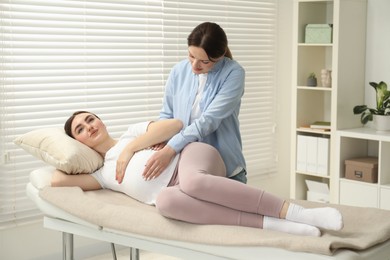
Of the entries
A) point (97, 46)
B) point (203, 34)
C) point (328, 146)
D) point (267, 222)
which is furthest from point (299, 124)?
point (267, 222)

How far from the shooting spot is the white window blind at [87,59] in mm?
3199

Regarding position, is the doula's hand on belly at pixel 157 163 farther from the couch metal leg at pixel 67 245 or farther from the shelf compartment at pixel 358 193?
the shelf compartment at pixel 358 193

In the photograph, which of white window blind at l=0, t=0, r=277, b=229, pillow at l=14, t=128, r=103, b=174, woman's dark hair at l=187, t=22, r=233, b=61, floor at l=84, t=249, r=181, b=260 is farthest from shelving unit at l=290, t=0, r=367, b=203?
pillow at l=14, t=128, r=103, b=174

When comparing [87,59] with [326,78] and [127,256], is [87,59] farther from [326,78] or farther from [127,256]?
[326,78]

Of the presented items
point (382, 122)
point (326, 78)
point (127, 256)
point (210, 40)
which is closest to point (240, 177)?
point (210, 40)

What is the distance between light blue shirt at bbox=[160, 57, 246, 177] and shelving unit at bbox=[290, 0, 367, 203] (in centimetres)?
142

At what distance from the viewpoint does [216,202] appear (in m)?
2.27

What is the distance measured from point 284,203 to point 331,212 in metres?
0.17

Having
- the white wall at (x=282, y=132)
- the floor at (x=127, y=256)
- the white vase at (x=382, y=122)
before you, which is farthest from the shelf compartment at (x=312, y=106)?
the floor at (x=127, y=256)

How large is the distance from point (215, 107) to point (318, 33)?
1717 mm

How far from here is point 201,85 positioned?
2723 millimetres

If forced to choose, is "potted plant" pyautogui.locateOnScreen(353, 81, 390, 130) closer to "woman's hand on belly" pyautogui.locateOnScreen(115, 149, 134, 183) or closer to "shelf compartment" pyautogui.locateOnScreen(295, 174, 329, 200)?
"shelf compartment" pyautogui.locateOnScreen(295, 174, 329, 200)

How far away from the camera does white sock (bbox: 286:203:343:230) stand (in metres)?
2.09

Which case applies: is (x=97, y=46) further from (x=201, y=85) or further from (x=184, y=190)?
(x=184, y=190)
